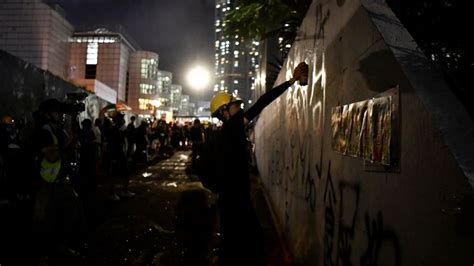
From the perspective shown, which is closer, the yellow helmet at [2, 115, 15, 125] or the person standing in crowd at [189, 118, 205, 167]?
the yellow helmet at [2, 115, 15, 125]

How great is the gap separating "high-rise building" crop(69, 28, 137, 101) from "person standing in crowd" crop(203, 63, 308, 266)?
51229 mm

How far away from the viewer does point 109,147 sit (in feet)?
31.2

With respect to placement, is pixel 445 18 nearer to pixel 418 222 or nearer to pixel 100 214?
pixel 418 222

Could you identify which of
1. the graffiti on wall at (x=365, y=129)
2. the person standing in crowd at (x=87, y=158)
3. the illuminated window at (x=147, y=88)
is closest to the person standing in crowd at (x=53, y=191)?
the person standing in crowd at (x=87, y=158)

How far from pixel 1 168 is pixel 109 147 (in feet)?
7.40

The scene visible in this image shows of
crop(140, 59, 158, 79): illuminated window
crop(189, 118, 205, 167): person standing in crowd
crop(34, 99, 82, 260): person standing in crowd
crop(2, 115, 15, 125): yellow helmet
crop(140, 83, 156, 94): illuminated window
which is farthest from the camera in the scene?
crop(140, 83, 156, 94): illuminated window

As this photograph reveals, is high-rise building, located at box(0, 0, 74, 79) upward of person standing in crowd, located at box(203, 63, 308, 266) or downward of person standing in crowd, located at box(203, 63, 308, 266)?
upward

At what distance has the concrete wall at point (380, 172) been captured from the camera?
164cm

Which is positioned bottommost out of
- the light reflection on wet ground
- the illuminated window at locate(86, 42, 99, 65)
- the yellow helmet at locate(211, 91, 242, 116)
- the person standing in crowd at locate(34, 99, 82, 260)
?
the light reflection on wet ground

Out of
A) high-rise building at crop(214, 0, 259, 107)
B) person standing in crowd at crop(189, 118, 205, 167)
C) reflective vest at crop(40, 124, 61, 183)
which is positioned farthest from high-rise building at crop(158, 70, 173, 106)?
reflective vest at crop(40, 124, 61, 183)

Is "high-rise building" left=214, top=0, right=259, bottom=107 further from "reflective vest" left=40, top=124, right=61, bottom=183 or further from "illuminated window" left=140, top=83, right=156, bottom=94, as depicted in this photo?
"reflective vest" left=40, top=124, right=61, bottom=183

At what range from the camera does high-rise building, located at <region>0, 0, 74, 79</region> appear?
39406 mm

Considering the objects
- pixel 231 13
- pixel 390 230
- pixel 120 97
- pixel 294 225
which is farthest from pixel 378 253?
pixel 120 97

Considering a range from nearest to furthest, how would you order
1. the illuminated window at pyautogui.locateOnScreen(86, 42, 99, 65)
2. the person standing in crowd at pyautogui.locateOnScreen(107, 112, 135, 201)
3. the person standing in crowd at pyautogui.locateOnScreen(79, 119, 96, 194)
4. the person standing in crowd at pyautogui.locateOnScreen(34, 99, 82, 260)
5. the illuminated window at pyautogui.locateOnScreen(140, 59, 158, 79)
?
1. the person standing in crowd at pyautogui.locateOnScreen(34, 99, 82, 260)
2. the person standing in crowd at pyautogui.locateOnScreen(79, 119, 96, 194)
3. the person standing in crowd at pyautogui.locateOnScreen(107, 112, 135, 201)
4. the illuminated window at pyautogui.locateOnScreen(86, 42, 99, 65)
5. the illuminated window at pyautogui.locateOnScreen(140, 59, 158, 79)
